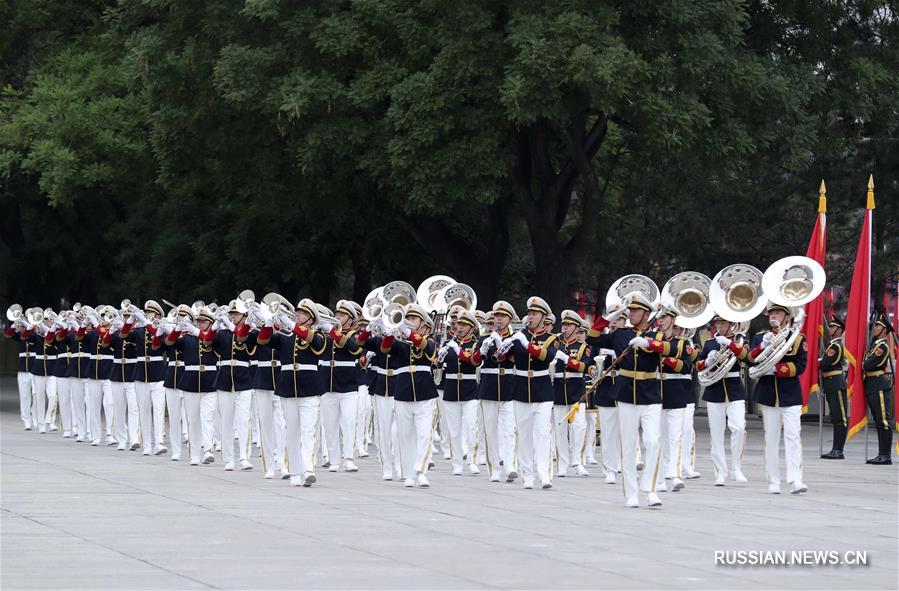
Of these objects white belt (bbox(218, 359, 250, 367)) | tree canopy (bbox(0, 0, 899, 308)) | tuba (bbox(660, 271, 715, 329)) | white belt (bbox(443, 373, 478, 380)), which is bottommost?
white belt (bbox(443, 373, 478, 380))

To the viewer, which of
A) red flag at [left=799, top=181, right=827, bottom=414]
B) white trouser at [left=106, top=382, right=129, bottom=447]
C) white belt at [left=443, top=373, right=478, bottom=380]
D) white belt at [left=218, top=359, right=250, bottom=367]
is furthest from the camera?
white trouser at [left=106, top=382, right=129, bottom=447]

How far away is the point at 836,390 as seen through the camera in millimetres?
23219

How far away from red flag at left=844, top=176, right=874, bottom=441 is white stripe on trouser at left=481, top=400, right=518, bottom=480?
5.78 meters

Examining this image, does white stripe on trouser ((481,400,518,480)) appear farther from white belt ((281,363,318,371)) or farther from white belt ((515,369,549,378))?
white belt ((281,363,318,371))

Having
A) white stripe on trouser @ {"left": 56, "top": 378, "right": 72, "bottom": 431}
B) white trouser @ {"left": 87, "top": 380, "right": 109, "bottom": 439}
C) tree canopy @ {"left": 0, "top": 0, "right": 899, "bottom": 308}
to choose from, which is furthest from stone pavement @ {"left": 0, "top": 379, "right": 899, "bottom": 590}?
tree canopy @ {"left": 0, "top": 0, "right": 899, "bottom": 308}

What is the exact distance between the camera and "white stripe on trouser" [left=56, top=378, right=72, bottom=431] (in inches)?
1073

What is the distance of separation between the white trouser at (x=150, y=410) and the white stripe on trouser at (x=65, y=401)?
4.36 metres

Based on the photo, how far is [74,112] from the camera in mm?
35812

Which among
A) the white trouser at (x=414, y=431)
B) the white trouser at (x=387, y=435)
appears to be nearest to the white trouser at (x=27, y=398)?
the white trouser at (x=387, y=435)

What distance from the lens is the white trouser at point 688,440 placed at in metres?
18.2

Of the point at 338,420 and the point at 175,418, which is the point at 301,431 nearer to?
the point at 338,420

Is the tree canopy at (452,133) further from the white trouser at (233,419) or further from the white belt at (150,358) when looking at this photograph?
the white trouser at (233,419)

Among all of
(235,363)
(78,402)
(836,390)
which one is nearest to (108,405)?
(78,402)

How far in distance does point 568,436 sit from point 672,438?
362 cm
